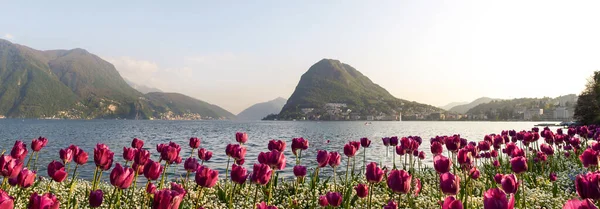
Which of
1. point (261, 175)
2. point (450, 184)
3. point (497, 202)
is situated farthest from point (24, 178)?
point (497, 202)

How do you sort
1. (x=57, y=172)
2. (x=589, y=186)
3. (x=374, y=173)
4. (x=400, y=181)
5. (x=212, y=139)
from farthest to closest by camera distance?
(x=212, y=139)
(x=57, y=172)
(x=374, y=173)
(x=400, y=181)
(x=589, y=186)

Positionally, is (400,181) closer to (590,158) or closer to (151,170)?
(151,170)

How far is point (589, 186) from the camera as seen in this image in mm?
3326

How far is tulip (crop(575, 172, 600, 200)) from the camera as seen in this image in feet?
10.7

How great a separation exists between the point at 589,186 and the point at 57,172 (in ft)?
22.2

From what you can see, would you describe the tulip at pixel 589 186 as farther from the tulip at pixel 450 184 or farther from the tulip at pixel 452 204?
the tulip at pixel 452 204

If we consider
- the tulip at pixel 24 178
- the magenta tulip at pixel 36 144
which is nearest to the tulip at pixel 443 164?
the tulip at pixel 24 178

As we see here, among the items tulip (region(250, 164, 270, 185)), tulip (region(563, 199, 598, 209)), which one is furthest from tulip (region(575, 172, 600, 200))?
tulip (region(250, 164, 270, 185))

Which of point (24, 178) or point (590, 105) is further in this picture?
point (590, 105)

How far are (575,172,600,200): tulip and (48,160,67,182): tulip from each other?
6.69 meters

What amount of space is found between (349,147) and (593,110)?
2787 inches

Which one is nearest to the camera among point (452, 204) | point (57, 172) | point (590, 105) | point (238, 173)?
point (452, 204)

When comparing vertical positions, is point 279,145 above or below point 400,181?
above

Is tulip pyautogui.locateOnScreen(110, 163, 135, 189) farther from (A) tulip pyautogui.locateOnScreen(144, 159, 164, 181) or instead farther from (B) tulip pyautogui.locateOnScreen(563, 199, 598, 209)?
(B) tulip pyautogui.locateOnScreen(563, 199, 598, 209)
